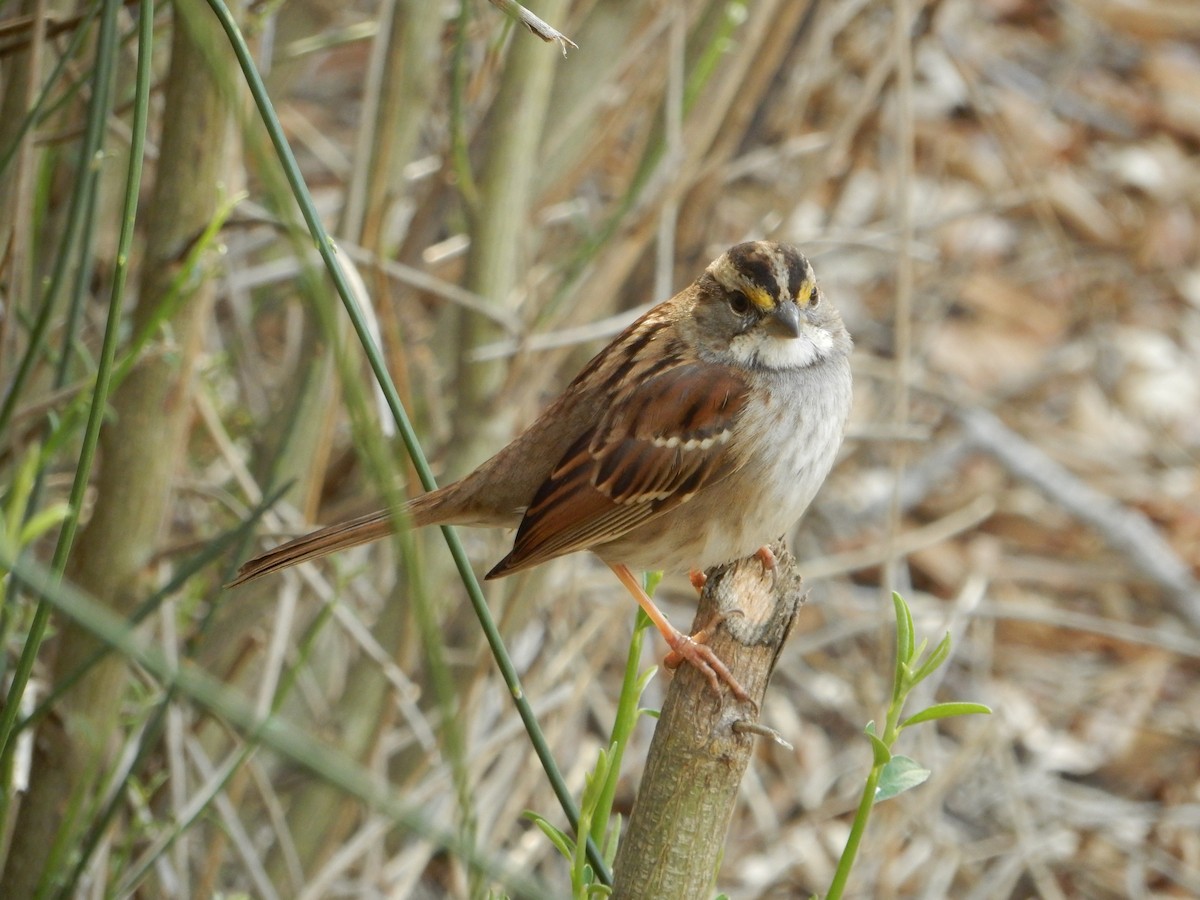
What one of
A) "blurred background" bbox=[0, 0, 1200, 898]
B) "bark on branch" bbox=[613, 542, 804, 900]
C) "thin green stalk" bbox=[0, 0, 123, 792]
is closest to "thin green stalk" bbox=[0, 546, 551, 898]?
"blurred background" bbox=[0, 0, 1200, 898]

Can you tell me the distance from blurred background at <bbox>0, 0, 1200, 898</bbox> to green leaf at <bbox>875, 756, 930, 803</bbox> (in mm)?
501

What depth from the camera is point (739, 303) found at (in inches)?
109

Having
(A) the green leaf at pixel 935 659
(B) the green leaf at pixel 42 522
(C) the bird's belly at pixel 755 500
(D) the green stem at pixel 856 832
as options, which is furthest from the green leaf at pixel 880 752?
(C) the bird's belly at pixel 755 500

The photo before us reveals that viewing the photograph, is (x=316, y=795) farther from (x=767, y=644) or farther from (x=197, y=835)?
(x=767, y=644)

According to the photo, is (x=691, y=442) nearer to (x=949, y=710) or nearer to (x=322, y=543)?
(x=322, y=543)

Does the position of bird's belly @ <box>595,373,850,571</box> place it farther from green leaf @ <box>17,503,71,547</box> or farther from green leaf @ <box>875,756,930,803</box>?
green leaf @ <box>17,503,71,547</box>

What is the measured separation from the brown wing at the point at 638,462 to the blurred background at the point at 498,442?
310 mm

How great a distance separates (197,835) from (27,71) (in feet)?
6.26

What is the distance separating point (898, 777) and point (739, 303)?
1478 mm

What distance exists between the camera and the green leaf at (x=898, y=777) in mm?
1402

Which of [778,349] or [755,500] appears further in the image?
[778,349]

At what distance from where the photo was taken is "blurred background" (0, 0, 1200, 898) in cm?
220

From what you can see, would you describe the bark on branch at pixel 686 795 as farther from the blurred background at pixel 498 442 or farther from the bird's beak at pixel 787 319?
the bird's beak at pixel 787 319

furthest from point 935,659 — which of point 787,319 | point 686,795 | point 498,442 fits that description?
point 498,442
